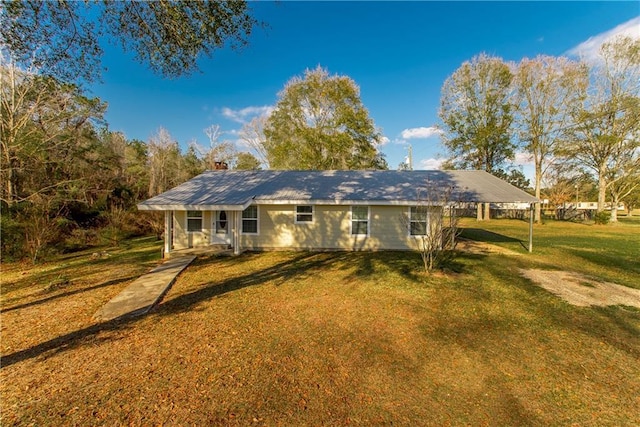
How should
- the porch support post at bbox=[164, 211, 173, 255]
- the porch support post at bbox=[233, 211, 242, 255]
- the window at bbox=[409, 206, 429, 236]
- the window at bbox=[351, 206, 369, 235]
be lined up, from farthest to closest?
the window at bbox=[351, 206, 369, 235], the window at bbox=[409, 206, 429, 236], the porch support post at bbox=[233, 211, 242, 255], the porch support post at bbox=[164, 211, 173, 255]

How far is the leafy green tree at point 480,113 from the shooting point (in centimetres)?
2741

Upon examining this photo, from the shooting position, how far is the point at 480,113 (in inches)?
1123

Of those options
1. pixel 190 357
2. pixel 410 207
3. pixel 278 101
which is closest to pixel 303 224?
pixel 410 207

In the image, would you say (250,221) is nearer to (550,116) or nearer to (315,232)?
(315,232)

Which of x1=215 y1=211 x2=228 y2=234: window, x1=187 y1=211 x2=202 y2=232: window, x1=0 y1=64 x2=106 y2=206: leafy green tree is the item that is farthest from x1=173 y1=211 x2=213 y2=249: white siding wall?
x1=0 y1=64 x2=106 y2=206: leafy green tree

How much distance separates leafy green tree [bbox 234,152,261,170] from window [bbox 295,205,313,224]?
1117 inches

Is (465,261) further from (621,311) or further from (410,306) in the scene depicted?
(410,306)

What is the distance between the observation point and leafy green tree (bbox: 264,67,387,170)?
1000 inches

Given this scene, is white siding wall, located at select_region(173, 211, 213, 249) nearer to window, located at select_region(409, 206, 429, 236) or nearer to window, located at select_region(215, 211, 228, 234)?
window, located at select_region(215, 211, 228, 234)

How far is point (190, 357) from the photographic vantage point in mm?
4020

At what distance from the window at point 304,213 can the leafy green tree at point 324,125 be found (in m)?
14.0

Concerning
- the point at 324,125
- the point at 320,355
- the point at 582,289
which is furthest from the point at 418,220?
the point at 324,125

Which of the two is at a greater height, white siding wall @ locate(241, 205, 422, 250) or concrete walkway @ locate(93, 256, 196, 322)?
white siding wall @ locate(241, 205, 422, 250)

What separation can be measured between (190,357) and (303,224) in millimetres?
8220
